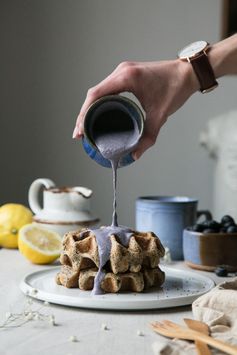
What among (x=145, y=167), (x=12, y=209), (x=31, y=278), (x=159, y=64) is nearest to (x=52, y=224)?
(x=12, y=209)

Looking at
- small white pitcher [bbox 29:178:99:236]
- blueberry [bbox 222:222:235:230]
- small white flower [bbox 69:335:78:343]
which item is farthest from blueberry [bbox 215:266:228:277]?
small white flower [bbox 69:335:78:343]

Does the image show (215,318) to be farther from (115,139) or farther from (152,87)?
(152,87)

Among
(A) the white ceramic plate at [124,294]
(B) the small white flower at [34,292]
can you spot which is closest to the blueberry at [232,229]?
(A) the white ceramic plate at [124,294]

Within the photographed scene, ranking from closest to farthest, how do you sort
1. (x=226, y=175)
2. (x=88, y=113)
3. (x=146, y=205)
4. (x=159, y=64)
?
1. (x=88, y=113)
2. (x=159, y=64)
3. (x=146, y=205)
4. (x=226, y=175)

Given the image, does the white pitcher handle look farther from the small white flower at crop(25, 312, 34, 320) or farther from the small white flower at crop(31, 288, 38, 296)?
the small white flower at crop(25, 312, 34, 320)

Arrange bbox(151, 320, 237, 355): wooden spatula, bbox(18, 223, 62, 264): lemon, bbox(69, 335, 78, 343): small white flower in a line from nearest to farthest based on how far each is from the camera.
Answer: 1. bbox(151, 320, 237, 355): wooden spatula
2. bbox(69, 335, 78, 343): small white flower
3. bbox(18, 223, 62, 264): lemon

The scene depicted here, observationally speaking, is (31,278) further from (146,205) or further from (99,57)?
(99,57)
